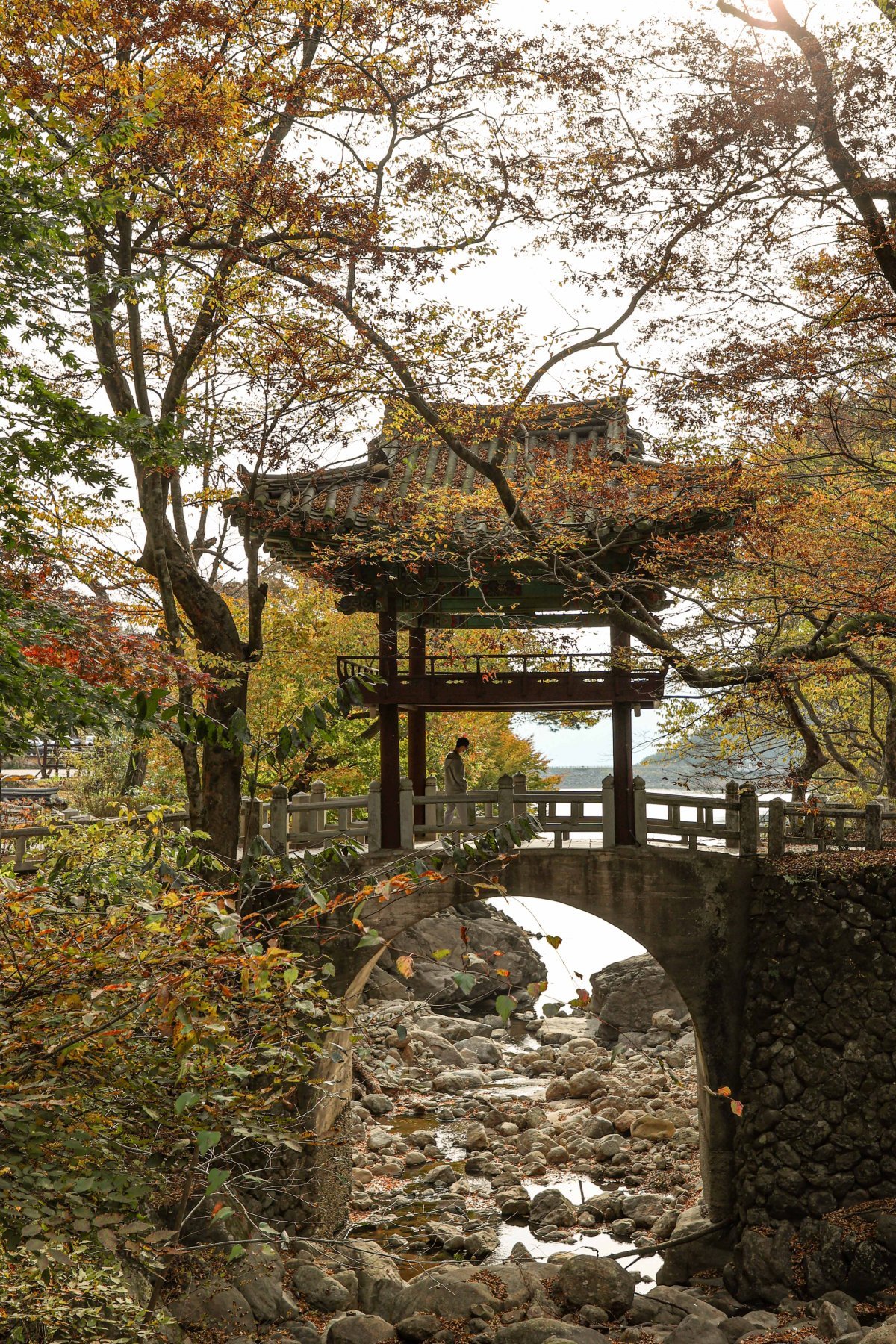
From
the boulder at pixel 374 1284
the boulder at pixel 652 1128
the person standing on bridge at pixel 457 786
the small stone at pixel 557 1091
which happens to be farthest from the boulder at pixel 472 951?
the boulder at pixel 374 1284

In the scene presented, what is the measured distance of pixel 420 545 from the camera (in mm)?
12234

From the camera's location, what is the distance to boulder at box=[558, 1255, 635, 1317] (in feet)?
34.4

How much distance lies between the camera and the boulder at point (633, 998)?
64.6ft

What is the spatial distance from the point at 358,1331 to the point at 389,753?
20.2ft

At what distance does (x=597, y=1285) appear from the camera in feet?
34.5

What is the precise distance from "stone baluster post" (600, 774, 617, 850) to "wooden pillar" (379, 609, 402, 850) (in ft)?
8.34

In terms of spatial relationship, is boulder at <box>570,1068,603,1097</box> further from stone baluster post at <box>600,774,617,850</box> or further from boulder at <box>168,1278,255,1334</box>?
boulder at <box>168,1278,255,1334</box>

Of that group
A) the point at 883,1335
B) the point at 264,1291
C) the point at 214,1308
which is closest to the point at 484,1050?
the point at 264,1291

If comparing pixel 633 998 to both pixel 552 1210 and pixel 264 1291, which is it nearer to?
pixel 552 1210

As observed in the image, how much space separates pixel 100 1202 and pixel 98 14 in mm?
10034

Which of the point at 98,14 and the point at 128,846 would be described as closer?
the point at 128,846

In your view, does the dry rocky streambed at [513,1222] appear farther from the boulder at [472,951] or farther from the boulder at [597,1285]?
the boulder at [472,951]

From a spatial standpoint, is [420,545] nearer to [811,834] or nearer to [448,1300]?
[811,834]

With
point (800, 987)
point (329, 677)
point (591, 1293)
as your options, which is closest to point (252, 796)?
point (591, 1293)
